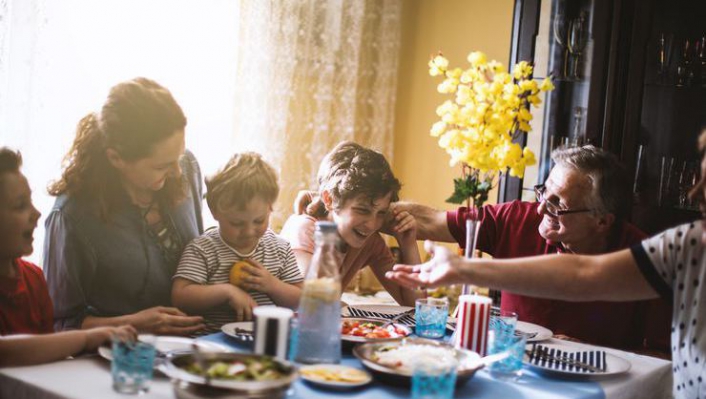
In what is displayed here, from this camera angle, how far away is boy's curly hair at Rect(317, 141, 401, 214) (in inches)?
88.6

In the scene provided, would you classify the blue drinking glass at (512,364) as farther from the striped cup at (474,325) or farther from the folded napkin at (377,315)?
the folded napkin at (377,315)

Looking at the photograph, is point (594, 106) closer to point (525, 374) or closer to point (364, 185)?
point (364, 185)

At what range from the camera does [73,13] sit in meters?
3.14

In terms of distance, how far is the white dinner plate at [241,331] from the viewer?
1727mm

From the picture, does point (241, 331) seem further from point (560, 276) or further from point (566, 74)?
point (566, 74)

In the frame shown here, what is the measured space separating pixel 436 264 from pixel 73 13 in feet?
6.96

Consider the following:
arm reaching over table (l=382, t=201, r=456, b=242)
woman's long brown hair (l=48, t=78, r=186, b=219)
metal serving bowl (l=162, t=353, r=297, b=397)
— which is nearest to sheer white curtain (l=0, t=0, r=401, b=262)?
arm reaching over table (l=382, t=201, r=456, b=242)

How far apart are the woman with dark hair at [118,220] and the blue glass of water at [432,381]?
0.63 metres

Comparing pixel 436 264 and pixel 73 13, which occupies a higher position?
pixel 73 13

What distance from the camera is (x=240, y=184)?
194 centimetres

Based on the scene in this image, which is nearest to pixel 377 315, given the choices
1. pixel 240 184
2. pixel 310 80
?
pixel 240 184

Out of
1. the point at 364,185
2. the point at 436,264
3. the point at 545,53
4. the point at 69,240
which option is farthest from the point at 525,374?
the point at 545,53

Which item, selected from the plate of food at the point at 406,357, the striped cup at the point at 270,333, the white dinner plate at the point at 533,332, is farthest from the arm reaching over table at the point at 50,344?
the white dinner plate at the point at 533,332


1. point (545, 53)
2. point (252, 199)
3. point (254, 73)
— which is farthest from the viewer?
point (254, 73)
